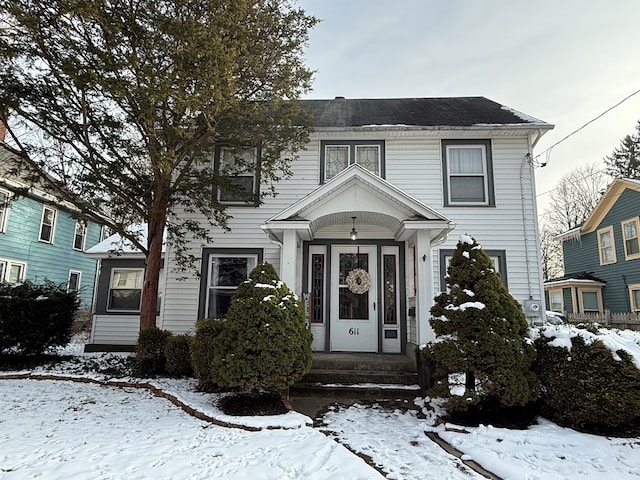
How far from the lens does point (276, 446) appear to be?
3918 millimetres

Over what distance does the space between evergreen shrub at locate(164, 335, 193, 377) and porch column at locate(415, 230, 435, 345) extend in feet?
13.7

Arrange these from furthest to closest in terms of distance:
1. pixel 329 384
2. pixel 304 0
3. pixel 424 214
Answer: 1. pixel 304 0
2. pixel 424 214
3. pixel 329 384

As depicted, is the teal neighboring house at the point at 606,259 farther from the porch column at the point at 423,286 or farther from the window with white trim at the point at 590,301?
the porch column at the point at 423,286

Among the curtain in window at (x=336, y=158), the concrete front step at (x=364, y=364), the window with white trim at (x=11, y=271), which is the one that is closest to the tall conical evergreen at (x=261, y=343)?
the concrete front step at (x=364, y=364)

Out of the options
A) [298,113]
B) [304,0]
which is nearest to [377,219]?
[298,113]

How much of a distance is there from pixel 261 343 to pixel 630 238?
16.8 m

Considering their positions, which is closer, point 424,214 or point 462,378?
point 462,378

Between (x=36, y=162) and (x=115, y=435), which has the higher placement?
(x=36, y=162)

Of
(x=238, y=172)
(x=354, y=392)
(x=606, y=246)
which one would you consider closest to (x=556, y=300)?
(x=606, y=246)

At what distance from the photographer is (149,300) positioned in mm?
7652

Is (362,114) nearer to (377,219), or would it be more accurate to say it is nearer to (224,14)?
(377,219)

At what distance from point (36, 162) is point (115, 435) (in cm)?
569

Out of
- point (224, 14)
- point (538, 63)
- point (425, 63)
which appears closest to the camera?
point (224, 14)

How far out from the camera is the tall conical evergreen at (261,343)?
16.2 ft
